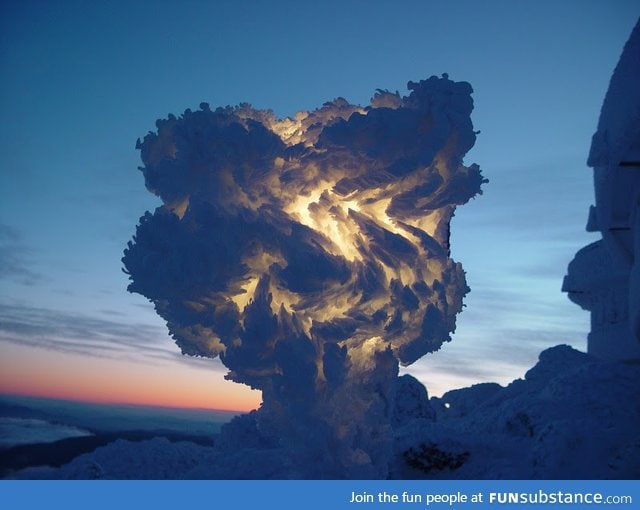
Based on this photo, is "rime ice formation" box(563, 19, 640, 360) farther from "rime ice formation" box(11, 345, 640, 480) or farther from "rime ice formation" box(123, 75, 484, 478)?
"rime ice formation" box(123, 75, 484, 478)

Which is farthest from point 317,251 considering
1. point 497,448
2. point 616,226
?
point 616,226

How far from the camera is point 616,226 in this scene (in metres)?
13.4

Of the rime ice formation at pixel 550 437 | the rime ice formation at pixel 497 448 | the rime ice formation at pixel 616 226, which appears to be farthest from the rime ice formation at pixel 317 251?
the rime ice formation at pixel 616 226

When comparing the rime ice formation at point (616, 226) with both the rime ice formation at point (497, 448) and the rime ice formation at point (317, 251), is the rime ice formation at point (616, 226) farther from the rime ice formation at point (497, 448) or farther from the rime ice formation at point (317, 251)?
the rime ice formation at point (317, 251)

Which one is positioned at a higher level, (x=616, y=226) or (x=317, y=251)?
(x=616, y=226)

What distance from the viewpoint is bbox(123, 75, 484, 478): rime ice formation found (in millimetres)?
12078

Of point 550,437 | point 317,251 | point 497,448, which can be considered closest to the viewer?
point 317,251

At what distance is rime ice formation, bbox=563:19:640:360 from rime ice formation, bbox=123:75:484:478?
257 centimetres

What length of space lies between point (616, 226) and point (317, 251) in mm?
6531

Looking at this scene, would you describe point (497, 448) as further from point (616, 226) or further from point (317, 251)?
point (317, 251)

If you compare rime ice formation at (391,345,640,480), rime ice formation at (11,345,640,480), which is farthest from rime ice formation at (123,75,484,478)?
rime ice formation at (391,345,640,480)

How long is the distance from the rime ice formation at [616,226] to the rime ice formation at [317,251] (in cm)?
257
